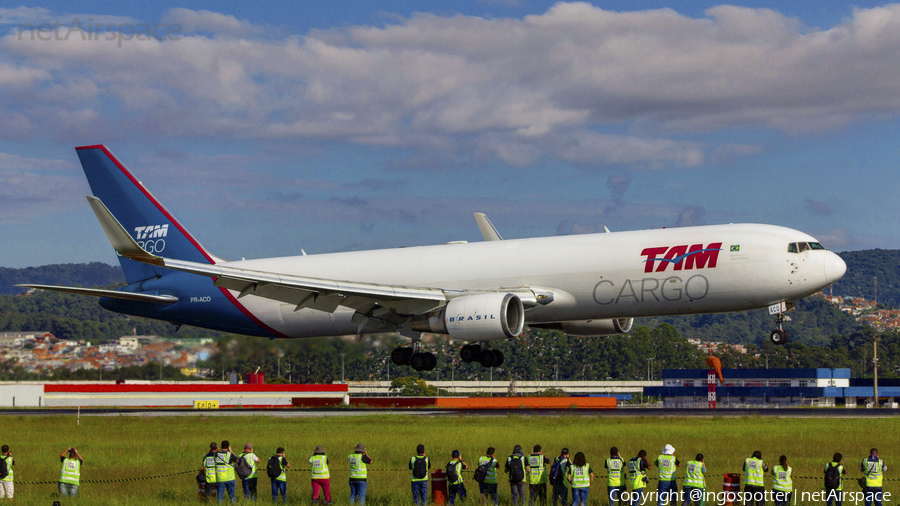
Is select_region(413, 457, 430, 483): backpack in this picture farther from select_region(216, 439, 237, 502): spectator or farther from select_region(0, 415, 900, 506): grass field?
select_region(216, 439, 237, 502): spectator

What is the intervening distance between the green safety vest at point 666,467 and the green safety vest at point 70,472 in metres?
15.5

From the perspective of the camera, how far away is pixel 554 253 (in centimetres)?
4156

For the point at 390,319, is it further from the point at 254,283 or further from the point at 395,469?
the point at 395,469

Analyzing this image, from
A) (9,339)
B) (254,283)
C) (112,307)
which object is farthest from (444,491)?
(9,339)

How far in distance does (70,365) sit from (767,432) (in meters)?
49.1

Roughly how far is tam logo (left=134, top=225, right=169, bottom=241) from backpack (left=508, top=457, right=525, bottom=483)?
35.3 metres

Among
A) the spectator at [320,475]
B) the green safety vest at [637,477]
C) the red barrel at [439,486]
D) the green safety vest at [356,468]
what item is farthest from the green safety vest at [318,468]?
the green safety vest at [637,477]

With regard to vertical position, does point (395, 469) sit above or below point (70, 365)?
below

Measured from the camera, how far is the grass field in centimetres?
2977

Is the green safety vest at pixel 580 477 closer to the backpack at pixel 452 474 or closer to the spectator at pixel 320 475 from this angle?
the backpack at pixel 452 474

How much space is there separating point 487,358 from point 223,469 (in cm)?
2103

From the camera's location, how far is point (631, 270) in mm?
39312

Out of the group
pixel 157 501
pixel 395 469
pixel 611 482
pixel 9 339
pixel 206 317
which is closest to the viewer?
pixel 611 482

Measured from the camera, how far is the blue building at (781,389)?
5157 inches
